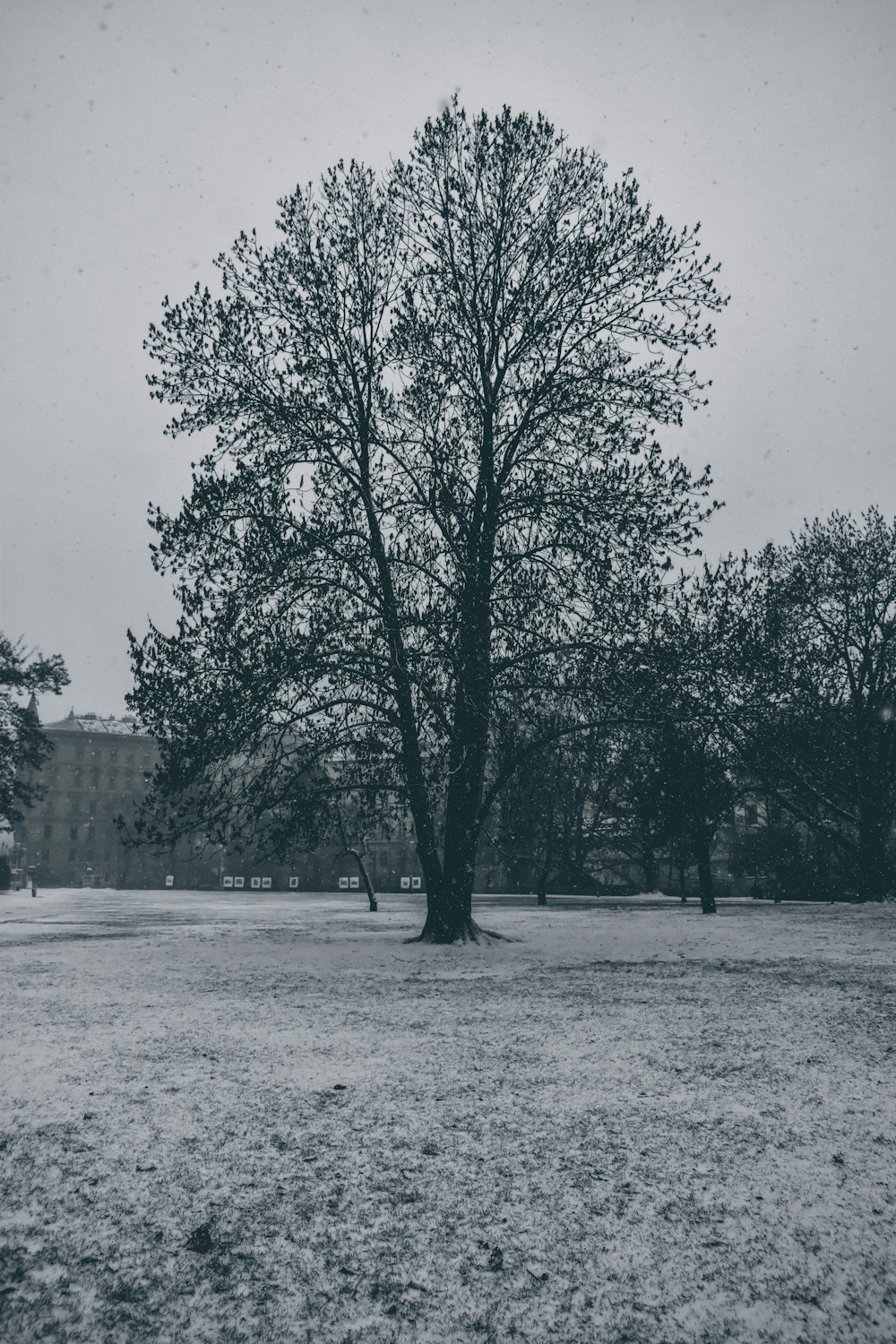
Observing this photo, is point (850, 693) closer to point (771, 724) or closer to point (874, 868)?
point (874, 868)

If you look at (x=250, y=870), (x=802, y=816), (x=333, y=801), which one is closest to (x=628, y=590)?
(x=333, y=801)

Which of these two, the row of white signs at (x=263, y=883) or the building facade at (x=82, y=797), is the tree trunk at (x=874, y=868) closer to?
the row of white signs at (x=263, y=883)

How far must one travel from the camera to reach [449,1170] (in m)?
4.15

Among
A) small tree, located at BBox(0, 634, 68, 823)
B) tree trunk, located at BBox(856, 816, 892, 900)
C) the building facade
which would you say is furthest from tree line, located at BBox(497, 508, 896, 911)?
the building facade

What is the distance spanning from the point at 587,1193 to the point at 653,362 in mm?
→ 14576

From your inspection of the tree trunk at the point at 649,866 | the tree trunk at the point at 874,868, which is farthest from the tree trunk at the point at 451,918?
the tree trunk at the point at 649,866

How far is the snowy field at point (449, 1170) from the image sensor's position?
3037mm

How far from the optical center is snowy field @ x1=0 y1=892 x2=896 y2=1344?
304cm

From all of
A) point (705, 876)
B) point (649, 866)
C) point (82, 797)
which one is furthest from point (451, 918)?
point (82, 797)

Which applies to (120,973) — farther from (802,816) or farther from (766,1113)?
(802,816)

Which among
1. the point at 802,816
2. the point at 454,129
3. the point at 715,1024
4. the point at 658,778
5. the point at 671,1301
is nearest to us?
the point at 671,1301

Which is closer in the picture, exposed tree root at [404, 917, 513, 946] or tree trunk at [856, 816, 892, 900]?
exposed tree root at [404, 917, 513, 946]

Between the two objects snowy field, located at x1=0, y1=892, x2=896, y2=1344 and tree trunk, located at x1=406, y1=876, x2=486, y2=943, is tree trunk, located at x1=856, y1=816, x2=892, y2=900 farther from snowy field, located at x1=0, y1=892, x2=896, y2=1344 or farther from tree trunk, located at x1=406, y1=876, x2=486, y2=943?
snowy field, located at x1=0, y1=892, x2=896, y2=1344

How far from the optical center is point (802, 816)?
102 ft
